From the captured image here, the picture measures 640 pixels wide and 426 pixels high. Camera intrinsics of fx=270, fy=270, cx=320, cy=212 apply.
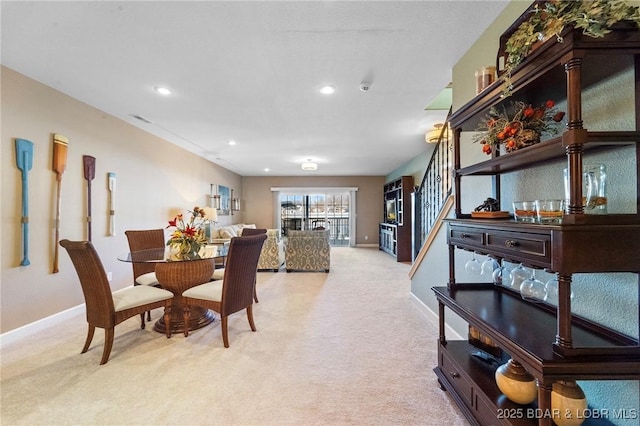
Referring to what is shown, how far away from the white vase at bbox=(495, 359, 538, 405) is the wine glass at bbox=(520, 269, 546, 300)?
0.37 metres

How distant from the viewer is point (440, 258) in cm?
290

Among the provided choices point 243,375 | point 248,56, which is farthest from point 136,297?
point 248,56

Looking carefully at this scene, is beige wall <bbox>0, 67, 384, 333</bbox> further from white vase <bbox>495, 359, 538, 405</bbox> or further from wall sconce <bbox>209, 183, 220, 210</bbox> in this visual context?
white vase <bbox>495, 359, 538, 405</bbox>

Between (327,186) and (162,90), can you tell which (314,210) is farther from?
(162,90)

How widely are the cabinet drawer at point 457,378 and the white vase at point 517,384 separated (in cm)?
23

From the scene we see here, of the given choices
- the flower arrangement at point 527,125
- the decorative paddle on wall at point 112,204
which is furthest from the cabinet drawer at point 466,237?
the decorative paddle on wall at point 112,204

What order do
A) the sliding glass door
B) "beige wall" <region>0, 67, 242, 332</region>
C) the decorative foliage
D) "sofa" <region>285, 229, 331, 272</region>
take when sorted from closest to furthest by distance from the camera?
1. the decorative foliage
2. "beige wall" <region>0, 67, 242, 332</region>
3. "sofa" <region>285, 229, 331, 272</region>
4. the sliding glass door

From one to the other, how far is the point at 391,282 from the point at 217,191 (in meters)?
5.08

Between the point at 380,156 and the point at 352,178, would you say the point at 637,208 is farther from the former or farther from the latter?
the point at 352,178

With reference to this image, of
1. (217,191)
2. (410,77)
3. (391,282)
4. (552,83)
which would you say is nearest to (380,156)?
(391,282)

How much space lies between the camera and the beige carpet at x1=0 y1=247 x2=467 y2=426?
163cm

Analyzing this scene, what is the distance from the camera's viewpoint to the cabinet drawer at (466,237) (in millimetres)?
1499

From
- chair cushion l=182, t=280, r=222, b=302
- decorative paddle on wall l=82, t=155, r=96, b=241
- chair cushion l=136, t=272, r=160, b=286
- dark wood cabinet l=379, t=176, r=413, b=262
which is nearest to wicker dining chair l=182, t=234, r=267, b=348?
chair cushion l=182, t=280, r=222, b=302

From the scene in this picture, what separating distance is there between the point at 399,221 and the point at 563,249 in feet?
21.1
